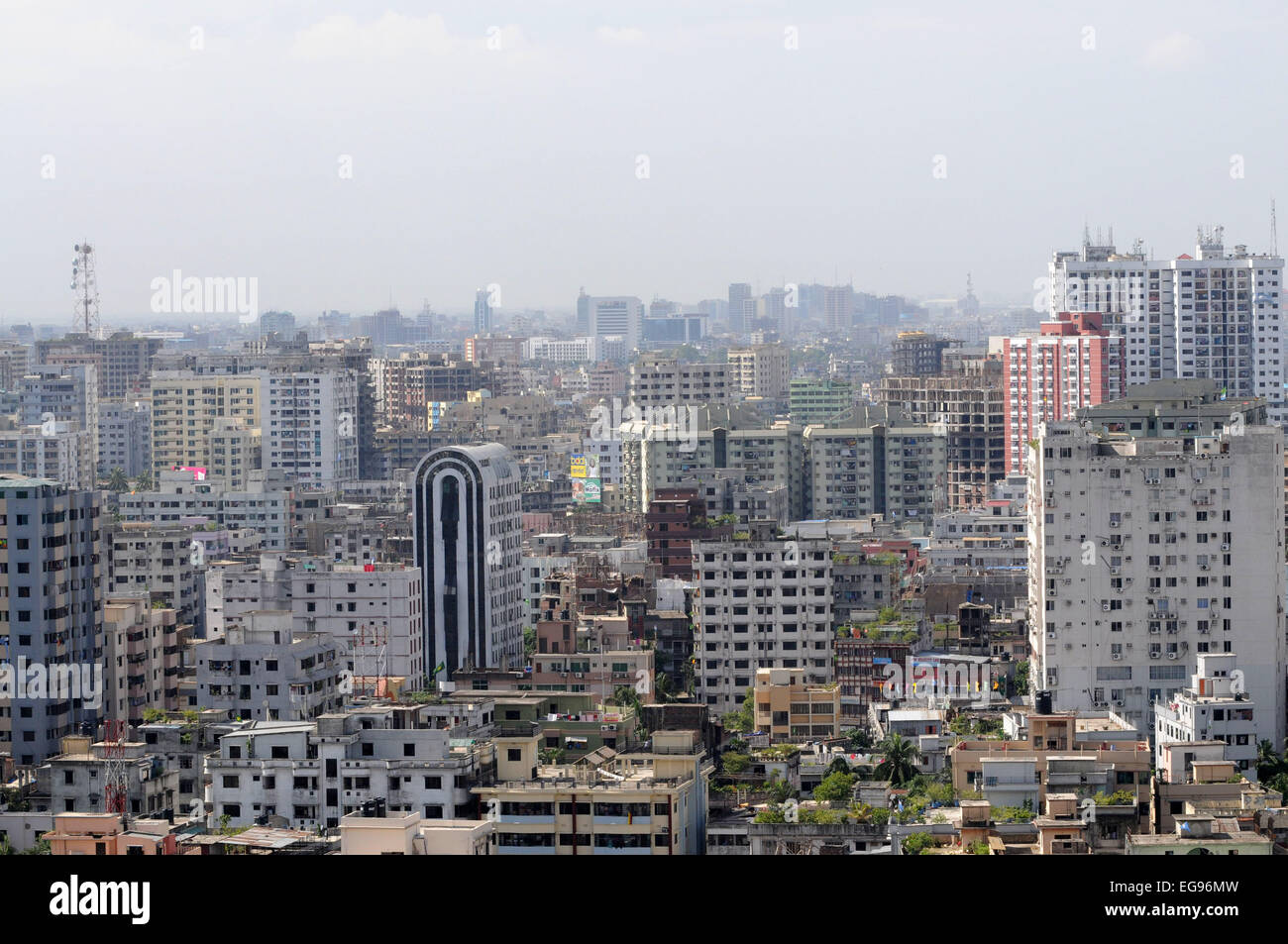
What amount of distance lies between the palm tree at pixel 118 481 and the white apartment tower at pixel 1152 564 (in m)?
23.6

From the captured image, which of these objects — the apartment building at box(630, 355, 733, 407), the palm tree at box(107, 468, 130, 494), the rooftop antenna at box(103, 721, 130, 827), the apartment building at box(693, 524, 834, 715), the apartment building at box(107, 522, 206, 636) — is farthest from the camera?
the apartment building at box(630, 355, 733, 407)

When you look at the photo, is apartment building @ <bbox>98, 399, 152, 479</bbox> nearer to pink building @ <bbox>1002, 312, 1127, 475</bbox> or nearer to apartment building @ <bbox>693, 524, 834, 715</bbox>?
pink building @ <bbox>1002, 312, 1127, 475</bbox>

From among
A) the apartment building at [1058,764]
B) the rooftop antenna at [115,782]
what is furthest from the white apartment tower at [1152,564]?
the rooftop antenna at [115,782]

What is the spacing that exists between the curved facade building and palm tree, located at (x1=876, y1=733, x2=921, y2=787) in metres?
7.16

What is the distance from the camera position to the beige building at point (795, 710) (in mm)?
16438

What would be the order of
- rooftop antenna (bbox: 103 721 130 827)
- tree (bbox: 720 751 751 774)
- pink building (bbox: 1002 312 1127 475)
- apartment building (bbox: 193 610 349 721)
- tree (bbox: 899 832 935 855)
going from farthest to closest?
pink building (bbox: 1002 312 1127 475) < apartment building (bbox: 193 610 349 721) < tree (bbox: 720 751 751 774) < rooftop antenna (bbox: 103 721 130 827) < tree (bbox: 899 832 935 855)

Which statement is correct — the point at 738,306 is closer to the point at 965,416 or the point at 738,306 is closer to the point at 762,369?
the point at 762,369

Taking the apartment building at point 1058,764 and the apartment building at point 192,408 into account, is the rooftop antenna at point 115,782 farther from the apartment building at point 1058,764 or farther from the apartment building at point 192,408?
the apartment building at point 192,408

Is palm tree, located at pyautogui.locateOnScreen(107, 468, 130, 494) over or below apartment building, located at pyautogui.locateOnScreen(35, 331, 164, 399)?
below

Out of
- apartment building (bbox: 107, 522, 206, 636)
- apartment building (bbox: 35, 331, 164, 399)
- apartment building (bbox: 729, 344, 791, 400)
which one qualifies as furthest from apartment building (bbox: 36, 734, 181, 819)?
apartment building (bbox: 729, 344, 791, 400)

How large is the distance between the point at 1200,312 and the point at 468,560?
20.8 m

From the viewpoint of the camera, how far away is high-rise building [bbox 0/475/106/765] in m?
14.7

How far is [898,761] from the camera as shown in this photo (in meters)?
13.4

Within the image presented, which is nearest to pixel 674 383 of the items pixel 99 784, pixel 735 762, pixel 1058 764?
pixel 735 762
